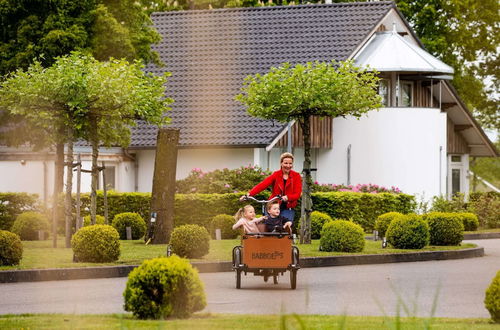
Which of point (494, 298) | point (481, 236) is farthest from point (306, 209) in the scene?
point (494, 298)

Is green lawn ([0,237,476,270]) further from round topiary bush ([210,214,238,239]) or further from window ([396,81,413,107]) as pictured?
window ([396,81,413,107])

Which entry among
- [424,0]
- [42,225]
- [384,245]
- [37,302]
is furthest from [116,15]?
[424,0]

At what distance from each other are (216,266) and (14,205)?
12.9m

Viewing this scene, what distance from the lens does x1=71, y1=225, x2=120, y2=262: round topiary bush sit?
21719mm

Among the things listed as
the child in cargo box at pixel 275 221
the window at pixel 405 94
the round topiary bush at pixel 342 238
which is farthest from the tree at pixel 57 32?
the child in cargo box at pixel 275 221

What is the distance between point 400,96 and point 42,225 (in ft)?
61.1

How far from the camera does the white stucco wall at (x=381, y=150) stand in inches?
1777

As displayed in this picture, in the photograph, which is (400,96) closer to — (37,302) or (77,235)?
(77,235)

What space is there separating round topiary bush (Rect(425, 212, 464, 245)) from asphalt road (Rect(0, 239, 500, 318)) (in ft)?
15.9

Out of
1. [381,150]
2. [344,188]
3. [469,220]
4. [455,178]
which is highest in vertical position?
[381,150]

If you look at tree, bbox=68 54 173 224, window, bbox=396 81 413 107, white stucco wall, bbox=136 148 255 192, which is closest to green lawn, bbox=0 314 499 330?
tree, bbox=68 54 173 224

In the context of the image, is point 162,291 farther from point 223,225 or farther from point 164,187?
point 223,225

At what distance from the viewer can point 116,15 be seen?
1416 inches

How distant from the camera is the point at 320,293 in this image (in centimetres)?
1769
